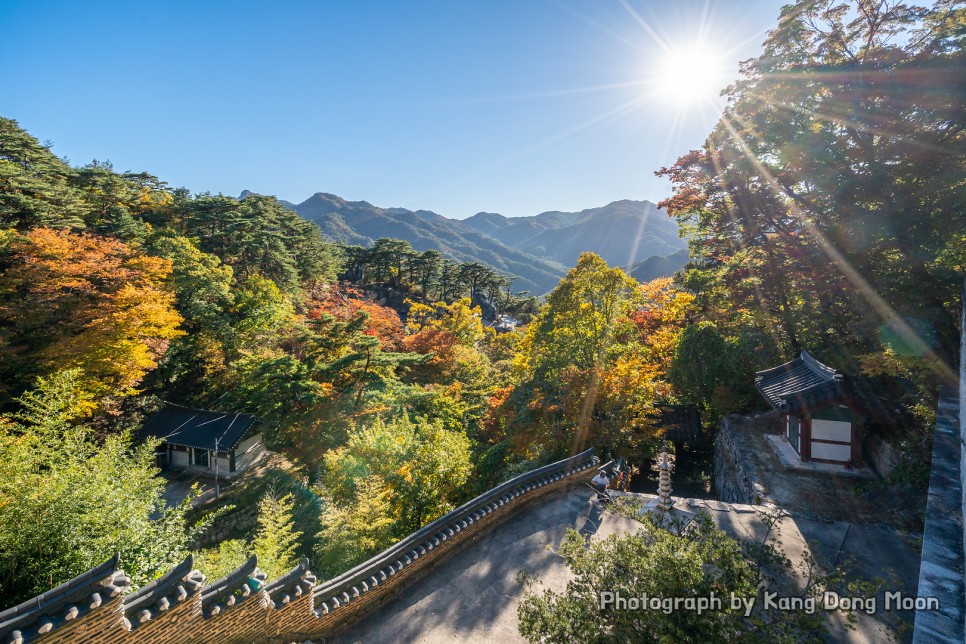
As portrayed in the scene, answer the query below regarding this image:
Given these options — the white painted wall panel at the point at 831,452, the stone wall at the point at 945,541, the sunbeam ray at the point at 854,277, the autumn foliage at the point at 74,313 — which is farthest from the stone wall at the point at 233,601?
the autumn foliage at the point at 74,313

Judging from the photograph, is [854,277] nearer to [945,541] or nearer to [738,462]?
[738,462]

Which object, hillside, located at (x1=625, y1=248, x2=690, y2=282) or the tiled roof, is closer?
the tiled roof

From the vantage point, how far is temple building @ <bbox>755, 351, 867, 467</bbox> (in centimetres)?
1066

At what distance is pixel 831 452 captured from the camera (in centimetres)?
1116

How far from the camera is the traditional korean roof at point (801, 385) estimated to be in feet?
34.8

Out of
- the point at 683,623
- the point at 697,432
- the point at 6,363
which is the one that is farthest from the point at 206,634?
the point at 6,363

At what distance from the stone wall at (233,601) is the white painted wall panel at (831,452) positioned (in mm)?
9460

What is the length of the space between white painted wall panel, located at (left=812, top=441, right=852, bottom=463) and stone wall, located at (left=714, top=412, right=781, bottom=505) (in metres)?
1.56

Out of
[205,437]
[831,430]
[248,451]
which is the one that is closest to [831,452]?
[831,430]

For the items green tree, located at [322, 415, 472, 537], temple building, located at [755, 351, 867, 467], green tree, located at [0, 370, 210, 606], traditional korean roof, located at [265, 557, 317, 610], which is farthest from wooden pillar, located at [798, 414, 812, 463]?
green tree, located at [0, 370, 210, 606]

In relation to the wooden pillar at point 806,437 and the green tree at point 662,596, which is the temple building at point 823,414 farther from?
the green tree at point 662,596

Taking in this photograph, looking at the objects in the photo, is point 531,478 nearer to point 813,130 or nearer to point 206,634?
point 206,634

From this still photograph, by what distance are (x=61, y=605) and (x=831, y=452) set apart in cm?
1595

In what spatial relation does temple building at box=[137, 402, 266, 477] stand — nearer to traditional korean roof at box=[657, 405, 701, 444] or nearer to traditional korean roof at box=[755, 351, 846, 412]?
traditional korean roof at box=[657, 405, 701, 444]
